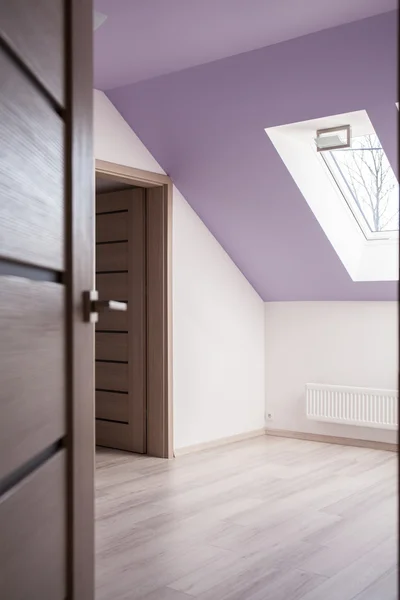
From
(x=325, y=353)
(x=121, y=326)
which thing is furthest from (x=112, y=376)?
(x=325, y=353)

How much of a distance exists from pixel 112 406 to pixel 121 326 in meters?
0.61

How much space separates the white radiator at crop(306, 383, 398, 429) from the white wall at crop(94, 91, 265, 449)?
0.56 meters

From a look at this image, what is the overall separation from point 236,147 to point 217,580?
108 inches

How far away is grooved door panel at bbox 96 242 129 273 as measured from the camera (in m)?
5.26

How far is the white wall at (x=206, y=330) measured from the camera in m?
5.01

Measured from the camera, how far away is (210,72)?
402 cm

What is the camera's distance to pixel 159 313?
5.00 m

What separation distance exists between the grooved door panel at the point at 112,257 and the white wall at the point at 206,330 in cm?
43

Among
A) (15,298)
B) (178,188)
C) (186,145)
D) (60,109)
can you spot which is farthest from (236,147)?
(15,298)

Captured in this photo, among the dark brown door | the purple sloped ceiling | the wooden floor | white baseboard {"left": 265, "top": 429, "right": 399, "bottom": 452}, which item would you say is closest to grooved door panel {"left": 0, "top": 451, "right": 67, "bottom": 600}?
the dark brown door

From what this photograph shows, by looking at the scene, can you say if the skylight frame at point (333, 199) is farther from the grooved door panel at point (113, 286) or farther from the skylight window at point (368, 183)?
the grooved door panel at point (113, 286)

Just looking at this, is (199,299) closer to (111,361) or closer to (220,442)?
(111,361)

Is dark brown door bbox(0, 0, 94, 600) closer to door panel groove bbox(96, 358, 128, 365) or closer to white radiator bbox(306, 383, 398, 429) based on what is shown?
door panel groove bbox(96, 358, 128, 365)

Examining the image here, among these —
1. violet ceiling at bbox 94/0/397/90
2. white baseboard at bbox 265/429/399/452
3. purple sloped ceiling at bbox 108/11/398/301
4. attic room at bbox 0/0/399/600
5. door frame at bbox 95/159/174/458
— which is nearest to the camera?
attic room at bbox 0/0/399/600
